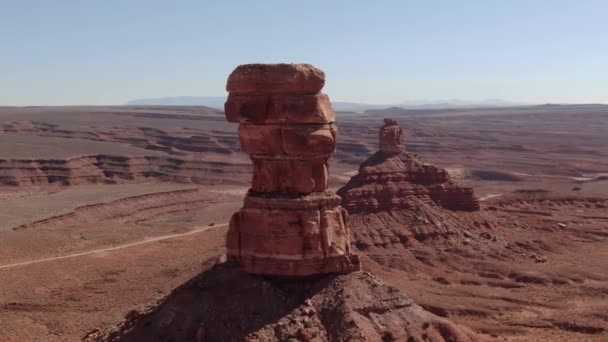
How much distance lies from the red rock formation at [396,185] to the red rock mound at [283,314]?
3230 centimetres

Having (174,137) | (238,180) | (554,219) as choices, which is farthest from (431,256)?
(174,137)

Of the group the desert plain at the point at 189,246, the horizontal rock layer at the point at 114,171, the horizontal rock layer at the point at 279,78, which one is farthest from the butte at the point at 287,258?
the horizontal rock layer at the point at 114,171

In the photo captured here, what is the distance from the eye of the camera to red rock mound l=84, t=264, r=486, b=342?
24000mm

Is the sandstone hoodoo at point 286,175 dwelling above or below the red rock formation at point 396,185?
above

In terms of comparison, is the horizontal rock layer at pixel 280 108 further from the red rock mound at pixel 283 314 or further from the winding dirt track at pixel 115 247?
the winding dirt track at pixel 115 247

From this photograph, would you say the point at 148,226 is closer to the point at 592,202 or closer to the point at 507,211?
the point at 507,211

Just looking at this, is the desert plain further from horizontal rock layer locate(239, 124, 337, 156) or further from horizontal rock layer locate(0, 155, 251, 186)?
horizontal rock layer locate(239, 124, 337, 156)

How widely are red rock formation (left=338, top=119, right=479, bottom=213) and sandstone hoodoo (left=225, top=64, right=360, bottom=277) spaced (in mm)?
31868

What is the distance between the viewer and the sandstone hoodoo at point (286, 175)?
26031 mm

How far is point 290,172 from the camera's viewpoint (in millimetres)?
26844

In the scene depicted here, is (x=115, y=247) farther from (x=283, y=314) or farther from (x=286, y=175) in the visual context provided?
(x=283, y=314)

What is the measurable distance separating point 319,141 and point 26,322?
2252 centimetres

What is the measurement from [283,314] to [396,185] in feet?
120

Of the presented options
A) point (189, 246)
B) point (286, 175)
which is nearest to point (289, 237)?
point (286, 175)
